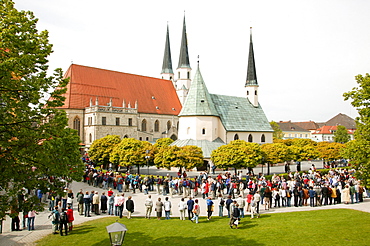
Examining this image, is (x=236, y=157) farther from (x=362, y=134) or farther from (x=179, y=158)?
(x=362, y=134)

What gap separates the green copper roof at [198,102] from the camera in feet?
144

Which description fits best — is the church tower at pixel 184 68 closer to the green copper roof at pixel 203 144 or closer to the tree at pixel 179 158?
the green copper roof at pixel 203 144

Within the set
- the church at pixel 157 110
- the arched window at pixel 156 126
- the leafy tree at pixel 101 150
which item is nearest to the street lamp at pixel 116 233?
the leafy tree at pixel 101 150

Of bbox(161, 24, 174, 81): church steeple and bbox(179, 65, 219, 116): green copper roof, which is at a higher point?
bbox(161, 24, 174, 81): church steeple

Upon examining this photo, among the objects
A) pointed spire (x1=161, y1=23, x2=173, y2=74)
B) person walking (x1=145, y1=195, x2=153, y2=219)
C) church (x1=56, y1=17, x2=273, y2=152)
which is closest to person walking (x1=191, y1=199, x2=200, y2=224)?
person walking (x1=145, y1=195, x2=153, y2=219)

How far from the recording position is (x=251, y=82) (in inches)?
2256

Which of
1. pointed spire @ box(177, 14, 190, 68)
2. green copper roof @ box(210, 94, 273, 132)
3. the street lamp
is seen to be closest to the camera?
the street lamp

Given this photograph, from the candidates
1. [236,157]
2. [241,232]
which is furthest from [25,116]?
[236,157]

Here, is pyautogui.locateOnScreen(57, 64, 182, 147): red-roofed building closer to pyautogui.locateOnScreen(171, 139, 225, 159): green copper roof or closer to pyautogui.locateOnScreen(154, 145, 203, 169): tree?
pyautogui.locateOnScreen(171, 139, 225, 159): green copper roof

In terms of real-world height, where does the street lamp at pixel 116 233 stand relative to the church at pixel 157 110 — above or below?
below

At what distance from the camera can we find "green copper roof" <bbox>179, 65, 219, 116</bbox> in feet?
144

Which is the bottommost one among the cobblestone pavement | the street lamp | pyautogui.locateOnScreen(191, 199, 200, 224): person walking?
the cobblestone pavement

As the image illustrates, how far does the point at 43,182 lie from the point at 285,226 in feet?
33.9

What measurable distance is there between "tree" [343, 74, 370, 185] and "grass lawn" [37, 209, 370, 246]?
2605 millimetres
